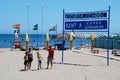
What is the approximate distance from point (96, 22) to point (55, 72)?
635cm

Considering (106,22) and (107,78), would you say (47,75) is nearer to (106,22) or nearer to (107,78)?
(107,78)

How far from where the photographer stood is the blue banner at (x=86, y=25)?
24.2 meters

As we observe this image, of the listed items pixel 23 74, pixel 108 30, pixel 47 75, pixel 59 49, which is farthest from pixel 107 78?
pixel 59 49

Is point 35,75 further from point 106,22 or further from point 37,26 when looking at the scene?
point 37,26

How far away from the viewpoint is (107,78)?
17188 millimetres

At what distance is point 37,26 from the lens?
48.7 m

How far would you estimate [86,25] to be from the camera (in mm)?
24984

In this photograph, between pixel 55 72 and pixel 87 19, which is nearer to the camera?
pixel 55 72

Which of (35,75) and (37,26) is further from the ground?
(37,26)

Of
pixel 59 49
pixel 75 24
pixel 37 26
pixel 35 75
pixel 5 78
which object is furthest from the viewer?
pixel 37 26

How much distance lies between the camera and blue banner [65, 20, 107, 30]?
24.2 meters

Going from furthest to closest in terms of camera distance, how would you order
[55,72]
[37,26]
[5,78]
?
[37,26], [55,72], [5,78]

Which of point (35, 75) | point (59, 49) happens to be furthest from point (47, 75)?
point (59, 49)

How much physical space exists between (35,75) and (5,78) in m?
1.78
